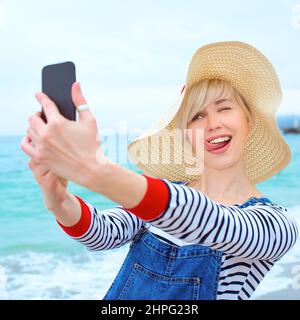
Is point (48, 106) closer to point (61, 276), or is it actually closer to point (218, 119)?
point (218, 119)

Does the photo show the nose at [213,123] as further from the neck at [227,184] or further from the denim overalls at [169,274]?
the denim overalls at [169,274]

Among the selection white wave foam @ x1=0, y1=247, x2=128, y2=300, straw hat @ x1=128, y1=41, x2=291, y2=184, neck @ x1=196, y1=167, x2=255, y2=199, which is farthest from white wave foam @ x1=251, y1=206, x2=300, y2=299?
neck @ x1=196, y1=167, x2=255, y2=199

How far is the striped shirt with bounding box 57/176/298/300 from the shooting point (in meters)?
0.94

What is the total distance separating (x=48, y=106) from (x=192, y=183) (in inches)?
29.6

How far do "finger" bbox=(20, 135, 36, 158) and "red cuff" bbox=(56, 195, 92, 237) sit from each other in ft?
1.43

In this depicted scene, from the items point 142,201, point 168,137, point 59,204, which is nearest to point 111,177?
point 142,201

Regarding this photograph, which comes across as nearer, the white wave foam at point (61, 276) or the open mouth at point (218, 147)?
the open mouth at point (218, 147)

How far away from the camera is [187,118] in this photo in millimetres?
1441

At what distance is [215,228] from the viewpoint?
1005mm

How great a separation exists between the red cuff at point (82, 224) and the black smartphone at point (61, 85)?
43 cm

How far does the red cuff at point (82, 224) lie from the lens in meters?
1.32

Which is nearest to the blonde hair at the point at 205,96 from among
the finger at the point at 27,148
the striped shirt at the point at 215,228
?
the striped shirt at the point at 215,228

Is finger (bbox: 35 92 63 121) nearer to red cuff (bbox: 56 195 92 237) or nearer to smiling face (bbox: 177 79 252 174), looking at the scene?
red cuff (bbox: 56 195 92 237)
